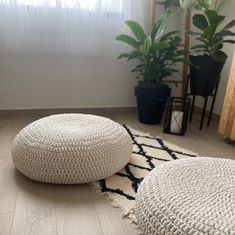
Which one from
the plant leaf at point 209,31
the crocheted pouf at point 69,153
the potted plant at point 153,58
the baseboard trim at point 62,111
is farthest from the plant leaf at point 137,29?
the crocheted pouf at point 69,153

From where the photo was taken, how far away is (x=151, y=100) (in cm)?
228

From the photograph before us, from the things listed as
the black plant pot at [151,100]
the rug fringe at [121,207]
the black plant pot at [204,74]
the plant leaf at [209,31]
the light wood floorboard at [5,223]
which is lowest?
the rug fringe at [121,207]

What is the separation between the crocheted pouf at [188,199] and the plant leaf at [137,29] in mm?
1385

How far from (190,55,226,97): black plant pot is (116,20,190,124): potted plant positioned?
123mm

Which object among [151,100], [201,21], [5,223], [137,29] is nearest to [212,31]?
[201,21]

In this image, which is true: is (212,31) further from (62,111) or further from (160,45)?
(62,111)

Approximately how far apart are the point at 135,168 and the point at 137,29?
1191 millimetres

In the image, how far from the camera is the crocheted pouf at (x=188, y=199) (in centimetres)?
73

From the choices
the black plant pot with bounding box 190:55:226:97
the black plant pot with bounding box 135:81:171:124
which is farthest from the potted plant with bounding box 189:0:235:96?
the black plant pot with bounding box 135:81:171:124

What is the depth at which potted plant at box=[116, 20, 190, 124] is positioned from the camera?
216 cm

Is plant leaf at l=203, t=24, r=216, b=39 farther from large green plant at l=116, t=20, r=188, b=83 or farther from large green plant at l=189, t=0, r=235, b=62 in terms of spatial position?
large green plant at l=116, t=20, r=188, b=83

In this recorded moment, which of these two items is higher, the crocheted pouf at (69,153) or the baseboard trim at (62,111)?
the crocheted pouf at (69,153)

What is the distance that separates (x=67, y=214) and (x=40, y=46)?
1574 mm

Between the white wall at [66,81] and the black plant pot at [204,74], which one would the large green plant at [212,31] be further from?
the white wall at [66,81]
